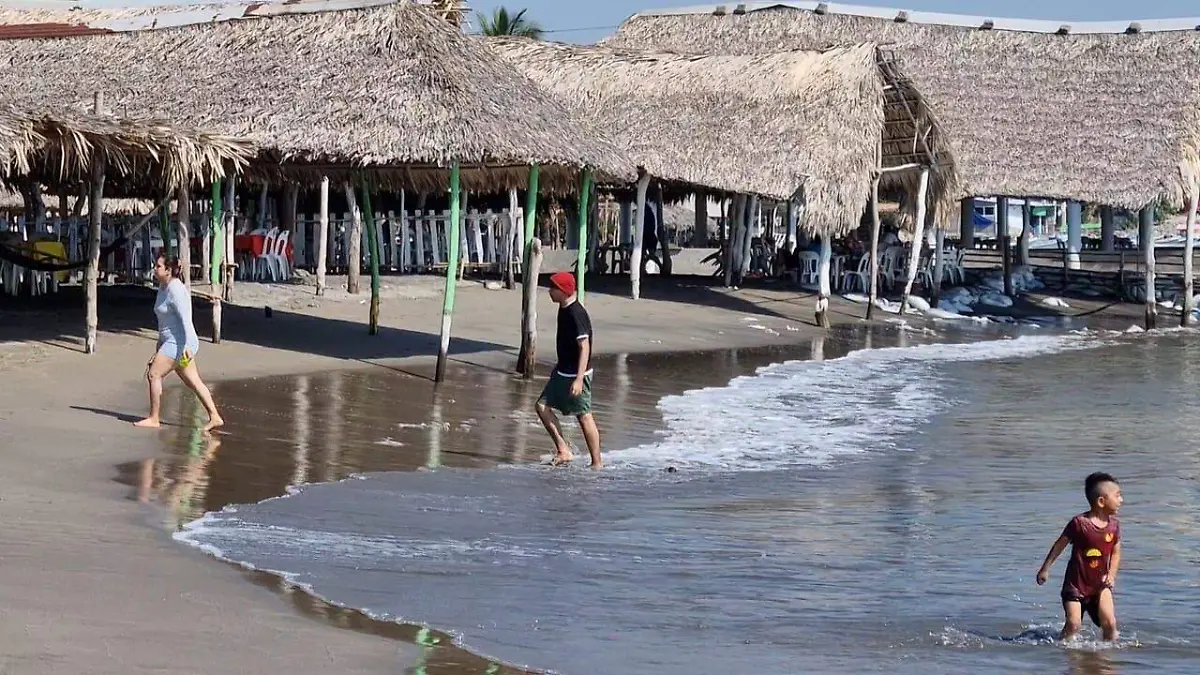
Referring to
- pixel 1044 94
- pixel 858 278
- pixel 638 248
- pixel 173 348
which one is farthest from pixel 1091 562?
pixel 1044 94

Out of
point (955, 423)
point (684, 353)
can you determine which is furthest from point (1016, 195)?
point (955, 423)

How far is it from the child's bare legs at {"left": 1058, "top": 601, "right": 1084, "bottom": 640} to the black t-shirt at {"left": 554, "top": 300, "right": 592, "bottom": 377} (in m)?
4.96

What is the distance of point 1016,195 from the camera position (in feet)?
89.9

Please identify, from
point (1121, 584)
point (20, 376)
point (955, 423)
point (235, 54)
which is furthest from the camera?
point (235, 54)

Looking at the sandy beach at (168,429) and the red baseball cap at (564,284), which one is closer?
the sandy beach at (168,429)

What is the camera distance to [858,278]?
28.9 meters

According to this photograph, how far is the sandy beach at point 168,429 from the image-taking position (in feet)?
19.2

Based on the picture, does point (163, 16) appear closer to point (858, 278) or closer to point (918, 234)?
point (918, 234)

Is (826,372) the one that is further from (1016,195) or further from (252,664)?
(252,664)

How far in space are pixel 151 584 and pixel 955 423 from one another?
30.2 ft

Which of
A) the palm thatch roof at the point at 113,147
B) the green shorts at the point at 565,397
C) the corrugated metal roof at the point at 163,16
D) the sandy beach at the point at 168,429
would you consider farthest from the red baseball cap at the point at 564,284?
the corrugated metal roof at the point at 163,16

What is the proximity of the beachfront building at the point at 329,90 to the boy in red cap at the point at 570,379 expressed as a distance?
4.01 m

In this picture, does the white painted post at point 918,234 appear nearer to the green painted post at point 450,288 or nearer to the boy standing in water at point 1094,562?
the green painted post at point 450,288

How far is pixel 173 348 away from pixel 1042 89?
808 inches
